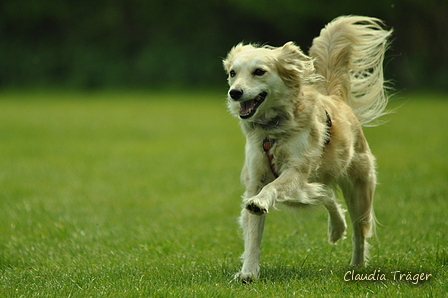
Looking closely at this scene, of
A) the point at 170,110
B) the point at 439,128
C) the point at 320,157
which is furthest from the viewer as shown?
the point at 170,110

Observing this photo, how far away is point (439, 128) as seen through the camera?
20.7 metres

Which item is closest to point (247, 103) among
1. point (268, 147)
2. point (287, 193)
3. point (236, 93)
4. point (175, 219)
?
point (236, 93)

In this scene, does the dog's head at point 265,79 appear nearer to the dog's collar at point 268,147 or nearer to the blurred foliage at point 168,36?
the dog's collar at point 268,147

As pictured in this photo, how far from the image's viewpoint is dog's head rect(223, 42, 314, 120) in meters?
5.74

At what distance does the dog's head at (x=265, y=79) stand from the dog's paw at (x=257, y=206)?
3.11 ft

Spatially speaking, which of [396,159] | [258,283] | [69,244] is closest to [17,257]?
[69,244]

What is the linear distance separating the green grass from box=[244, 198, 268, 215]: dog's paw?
26.2 inches

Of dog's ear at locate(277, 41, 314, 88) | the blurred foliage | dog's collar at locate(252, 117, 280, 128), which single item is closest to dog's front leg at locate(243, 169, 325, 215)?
dog's collar at locate(252, 117, 280, 128)

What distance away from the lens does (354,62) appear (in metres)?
7.33

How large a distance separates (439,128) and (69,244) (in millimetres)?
16012

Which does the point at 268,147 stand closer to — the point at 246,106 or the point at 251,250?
the point at 246,106

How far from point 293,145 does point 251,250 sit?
103 centimetres

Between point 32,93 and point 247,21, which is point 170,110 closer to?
point 32,93

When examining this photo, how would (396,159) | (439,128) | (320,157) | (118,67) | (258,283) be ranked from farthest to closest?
(118,67)
(439,128)
(396,159)
(320,157)
(258,283)
